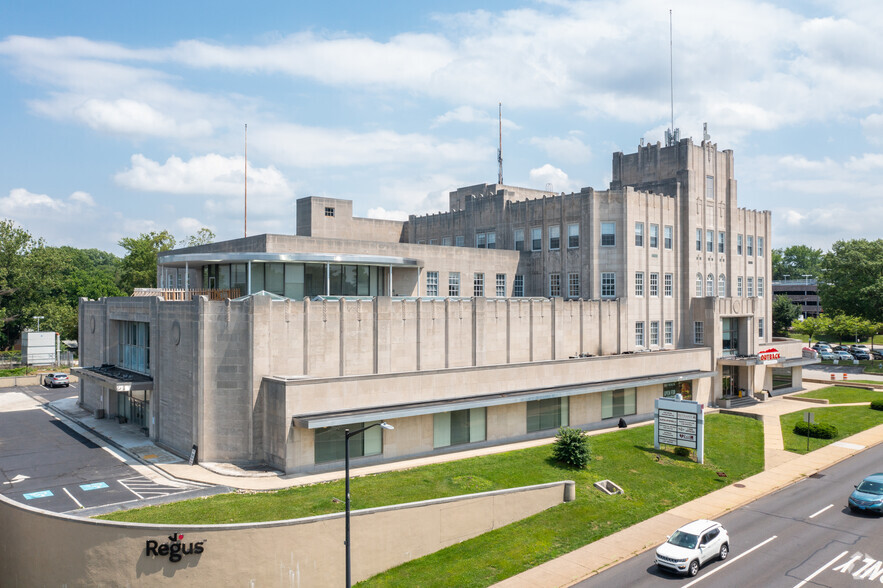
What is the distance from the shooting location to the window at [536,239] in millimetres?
59416

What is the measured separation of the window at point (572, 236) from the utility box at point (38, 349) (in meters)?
68.0

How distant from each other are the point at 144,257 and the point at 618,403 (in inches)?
3116

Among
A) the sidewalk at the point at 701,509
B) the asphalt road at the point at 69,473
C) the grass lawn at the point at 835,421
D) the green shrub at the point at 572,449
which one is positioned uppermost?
the green shrub at the point at 572,449

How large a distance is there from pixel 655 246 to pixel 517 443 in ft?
84.0

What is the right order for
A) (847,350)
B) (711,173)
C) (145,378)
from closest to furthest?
(145,378), (711,173), (847,350)

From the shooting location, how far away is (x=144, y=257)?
321 feet

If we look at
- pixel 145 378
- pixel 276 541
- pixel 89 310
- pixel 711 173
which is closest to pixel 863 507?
pixel 276 541

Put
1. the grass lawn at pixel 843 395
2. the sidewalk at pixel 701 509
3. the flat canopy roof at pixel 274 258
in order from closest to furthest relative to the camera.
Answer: the sidewalk at pixel 701 509 < the flat canopy roof at pixel 274 258 < the grass lawn at pixel 843 395

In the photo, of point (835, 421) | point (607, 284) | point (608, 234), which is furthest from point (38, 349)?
point (835, 421)

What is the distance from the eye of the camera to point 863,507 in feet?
102

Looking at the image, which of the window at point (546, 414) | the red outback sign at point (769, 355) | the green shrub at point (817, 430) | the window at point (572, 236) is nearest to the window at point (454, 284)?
the window at point (572, 236)

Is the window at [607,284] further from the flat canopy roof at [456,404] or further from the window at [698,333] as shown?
the window at [698,333]

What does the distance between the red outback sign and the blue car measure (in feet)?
93.7

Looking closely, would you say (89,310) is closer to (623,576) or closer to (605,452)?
(605,452)
